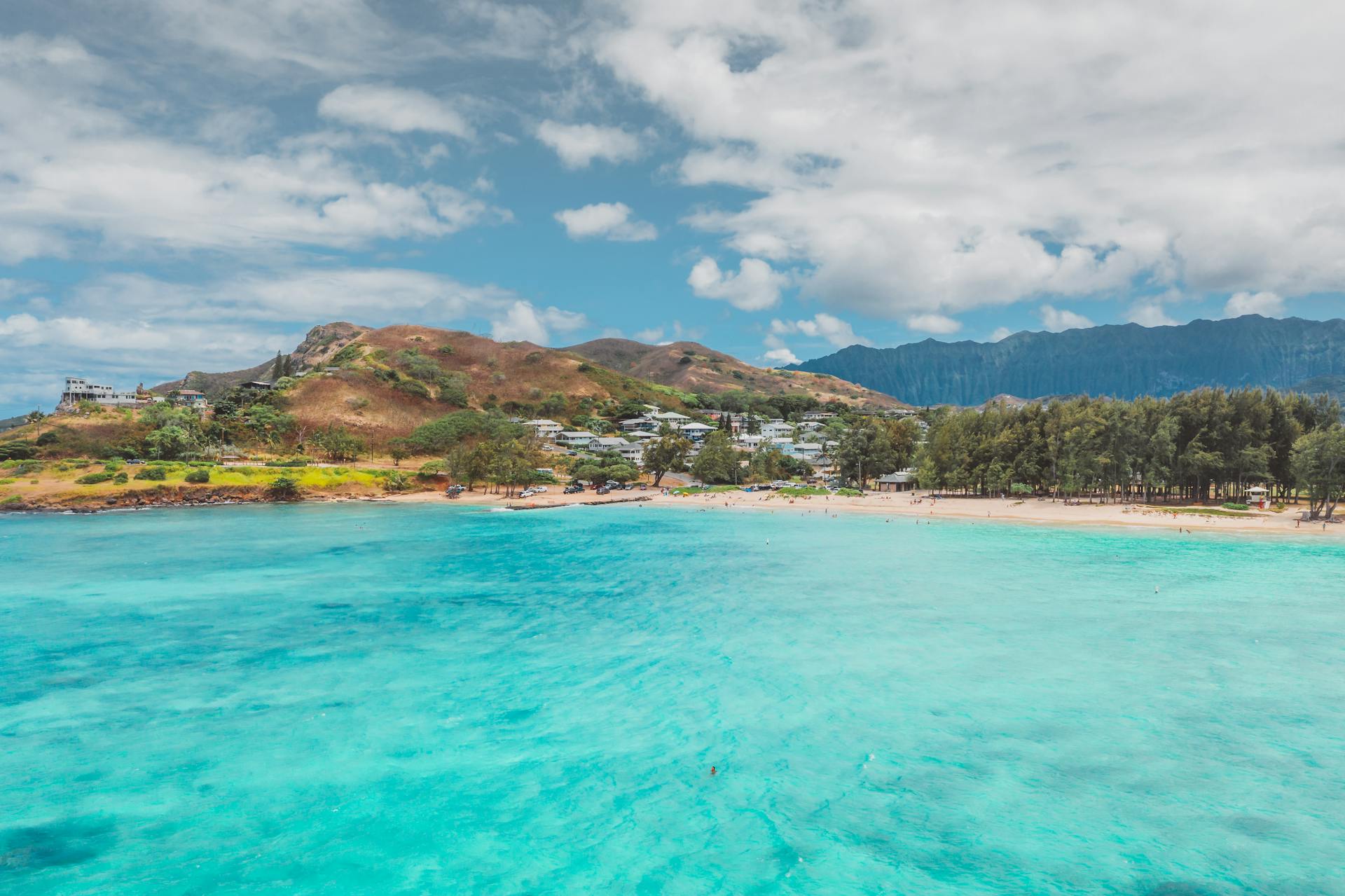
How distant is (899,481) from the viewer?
10012 centimetres

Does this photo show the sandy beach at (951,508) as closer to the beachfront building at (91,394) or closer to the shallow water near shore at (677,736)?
the shallow water near shore at (677,736)

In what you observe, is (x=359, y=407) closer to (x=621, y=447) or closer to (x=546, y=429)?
(x=546, y=429)

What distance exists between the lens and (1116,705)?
2070 centimetres

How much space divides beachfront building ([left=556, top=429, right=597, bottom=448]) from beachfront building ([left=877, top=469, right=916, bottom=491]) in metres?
58.6

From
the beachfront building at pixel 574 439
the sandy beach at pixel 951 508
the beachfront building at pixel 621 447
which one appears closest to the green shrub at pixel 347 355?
the beachfront building at pixel 574 439

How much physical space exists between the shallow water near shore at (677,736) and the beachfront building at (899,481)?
5885 centimetres

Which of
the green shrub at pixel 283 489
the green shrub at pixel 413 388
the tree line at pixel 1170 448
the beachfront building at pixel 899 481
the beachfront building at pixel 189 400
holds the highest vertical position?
the green shrub at pixel 413 388

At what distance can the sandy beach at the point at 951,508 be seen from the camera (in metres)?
62.0

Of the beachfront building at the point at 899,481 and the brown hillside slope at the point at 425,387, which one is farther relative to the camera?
the brown hillside slope at the point at 425,387

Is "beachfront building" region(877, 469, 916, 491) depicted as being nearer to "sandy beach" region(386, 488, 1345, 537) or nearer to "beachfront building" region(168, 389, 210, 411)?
"sandy beach" region(386, 488, 1345, 537)

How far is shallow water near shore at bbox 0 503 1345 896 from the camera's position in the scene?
43.5 ft

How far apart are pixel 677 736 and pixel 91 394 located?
618 ft

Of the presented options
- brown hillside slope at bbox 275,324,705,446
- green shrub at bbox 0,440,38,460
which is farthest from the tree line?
green shrub at bbox 0,440,38,460

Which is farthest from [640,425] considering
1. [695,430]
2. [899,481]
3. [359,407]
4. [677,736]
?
[677,736]
